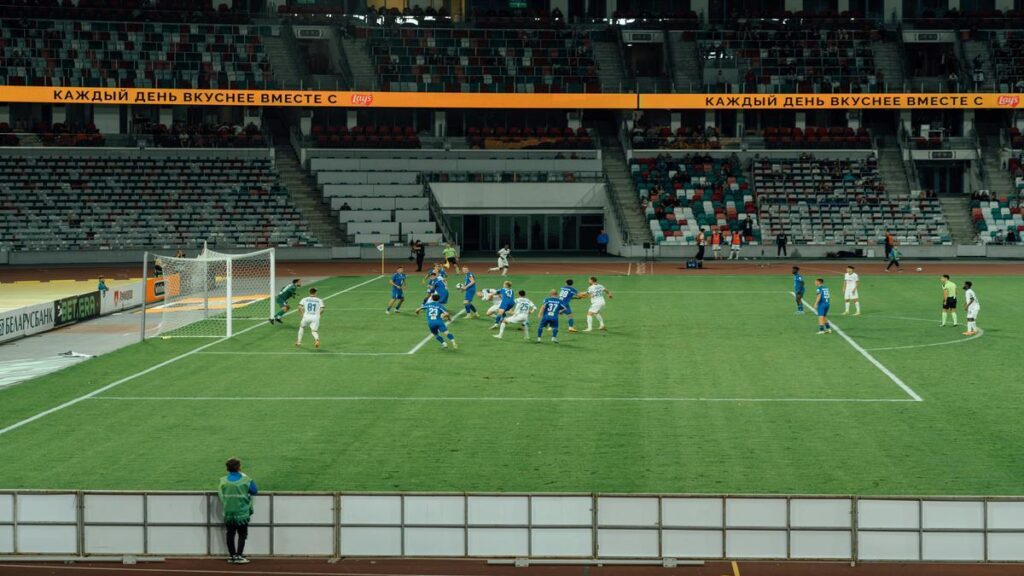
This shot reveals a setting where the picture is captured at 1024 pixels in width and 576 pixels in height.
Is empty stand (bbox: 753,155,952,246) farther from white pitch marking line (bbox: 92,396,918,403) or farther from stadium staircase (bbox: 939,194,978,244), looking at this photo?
white pitch marking line (bbox: 92,396,918,403)

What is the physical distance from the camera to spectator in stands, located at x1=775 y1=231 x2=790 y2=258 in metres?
66.4

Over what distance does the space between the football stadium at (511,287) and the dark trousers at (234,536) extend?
0.65ft

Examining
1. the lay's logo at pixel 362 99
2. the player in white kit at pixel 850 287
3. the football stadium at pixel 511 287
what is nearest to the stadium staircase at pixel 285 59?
the football stadium at pixel 511 287

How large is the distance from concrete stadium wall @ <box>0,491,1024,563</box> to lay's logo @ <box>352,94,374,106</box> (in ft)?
201

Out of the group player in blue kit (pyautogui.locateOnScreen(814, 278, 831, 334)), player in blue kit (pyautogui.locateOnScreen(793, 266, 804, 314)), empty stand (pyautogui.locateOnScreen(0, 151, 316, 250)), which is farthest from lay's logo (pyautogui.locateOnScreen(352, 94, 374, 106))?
player in blue kit (pyautogui.locateOnScreen(814, 278, 831, 334))

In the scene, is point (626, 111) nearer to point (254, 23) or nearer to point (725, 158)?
Result: point (725, 158)

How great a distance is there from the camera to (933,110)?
263 feet

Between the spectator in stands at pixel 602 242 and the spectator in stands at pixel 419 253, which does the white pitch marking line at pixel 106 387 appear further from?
the spectator in stands at pixel 602 242

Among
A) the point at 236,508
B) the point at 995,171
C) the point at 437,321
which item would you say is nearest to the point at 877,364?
the point at 437,321

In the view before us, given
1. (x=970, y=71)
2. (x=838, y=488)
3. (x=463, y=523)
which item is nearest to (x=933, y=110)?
(x=970, y=71)

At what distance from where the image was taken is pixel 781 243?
66625 mm

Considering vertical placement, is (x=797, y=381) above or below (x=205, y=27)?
below

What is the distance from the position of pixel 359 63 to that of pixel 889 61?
34361 mm

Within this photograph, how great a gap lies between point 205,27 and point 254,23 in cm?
341
